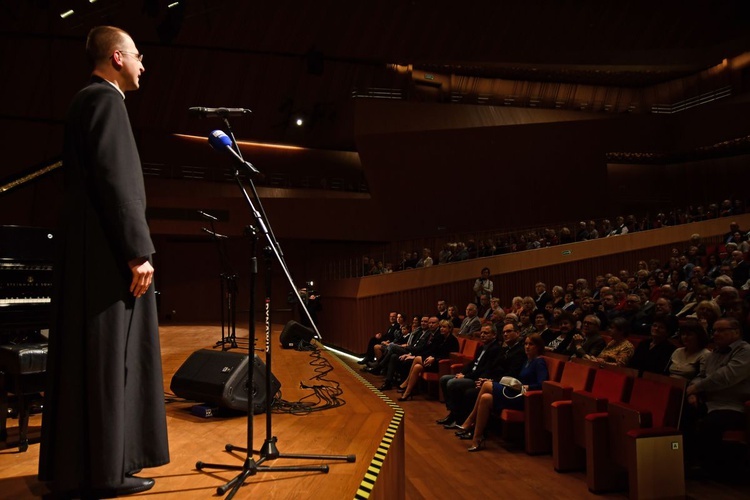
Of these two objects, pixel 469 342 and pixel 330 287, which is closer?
pixel 469 342

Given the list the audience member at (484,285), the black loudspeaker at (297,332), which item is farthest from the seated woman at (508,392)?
the audience member at (484,285)

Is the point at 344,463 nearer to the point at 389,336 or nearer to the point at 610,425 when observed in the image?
the point at 610,425

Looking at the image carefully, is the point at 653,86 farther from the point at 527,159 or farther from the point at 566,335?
the point at 566,335

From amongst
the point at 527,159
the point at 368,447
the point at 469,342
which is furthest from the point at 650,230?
the point at 368,447

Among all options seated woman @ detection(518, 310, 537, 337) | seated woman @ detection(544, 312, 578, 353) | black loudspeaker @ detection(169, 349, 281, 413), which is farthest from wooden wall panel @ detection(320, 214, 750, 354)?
black loudspeaker @ detection(169, 349, 281, 413)

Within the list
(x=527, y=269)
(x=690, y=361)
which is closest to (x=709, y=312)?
(x=690, y=361)

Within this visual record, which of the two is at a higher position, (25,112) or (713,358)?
(25,112)

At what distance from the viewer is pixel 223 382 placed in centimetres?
331

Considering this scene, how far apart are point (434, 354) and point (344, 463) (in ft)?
15.9

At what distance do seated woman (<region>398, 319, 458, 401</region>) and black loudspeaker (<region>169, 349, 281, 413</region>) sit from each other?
3.92 m

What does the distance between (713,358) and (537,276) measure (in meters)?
7.48

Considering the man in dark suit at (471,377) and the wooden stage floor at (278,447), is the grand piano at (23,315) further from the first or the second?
the man in dark suit at (471,377)

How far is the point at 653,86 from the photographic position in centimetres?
1606

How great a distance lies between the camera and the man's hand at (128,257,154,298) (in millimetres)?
1610
